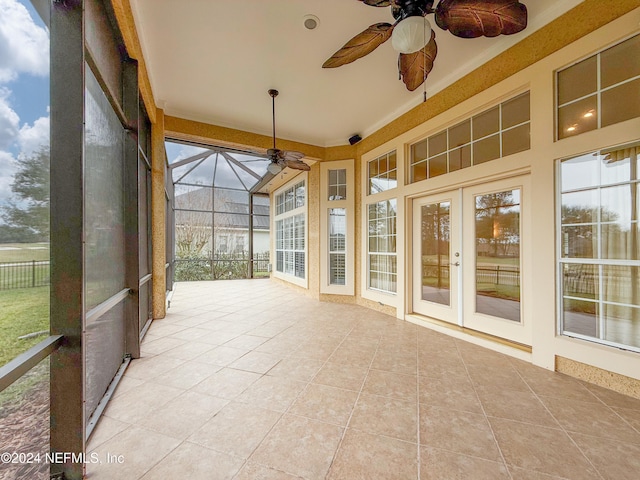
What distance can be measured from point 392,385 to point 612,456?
1293mm

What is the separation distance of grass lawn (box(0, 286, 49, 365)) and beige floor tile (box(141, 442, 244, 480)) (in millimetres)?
888

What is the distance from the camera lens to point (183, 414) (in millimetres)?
1885

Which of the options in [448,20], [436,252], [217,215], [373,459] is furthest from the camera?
[217,215]

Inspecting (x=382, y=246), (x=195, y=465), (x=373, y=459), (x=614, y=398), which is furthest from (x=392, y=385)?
(x=382, y=246)

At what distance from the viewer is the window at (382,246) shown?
4719 millimetres

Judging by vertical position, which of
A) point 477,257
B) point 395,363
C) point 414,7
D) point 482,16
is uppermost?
point 414,7

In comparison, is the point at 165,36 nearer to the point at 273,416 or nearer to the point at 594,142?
the point at 273,416

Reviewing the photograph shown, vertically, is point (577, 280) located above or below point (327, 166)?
below

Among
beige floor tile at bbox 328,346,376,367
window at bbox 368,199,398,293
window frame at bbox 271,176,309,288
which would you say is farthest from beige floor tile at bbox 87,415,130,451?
window frame at bbox 271,176,309,288

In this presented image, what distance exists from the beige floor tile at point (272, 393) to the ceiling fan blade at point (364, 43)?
261 centimetres

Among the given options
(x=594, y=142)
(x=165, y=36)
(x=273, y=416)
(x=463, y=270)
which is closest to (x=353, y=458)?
(x=273, y=416)

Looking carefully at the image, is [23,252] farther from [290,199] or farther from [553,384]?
[290,199]

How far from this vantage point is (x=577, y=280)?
2473mm

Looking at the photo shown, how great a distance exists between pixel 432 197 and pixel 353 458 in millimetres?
3470
